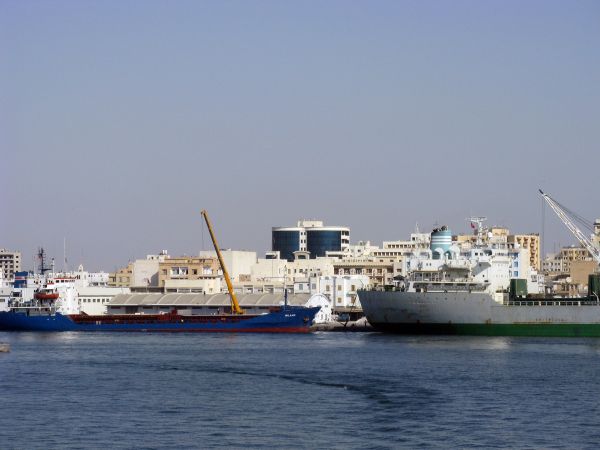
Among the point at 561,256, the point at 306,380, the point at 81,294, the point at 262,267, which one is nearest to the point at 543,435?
the point at 306,380

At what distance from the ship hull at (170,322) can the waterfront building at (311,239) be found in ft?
280

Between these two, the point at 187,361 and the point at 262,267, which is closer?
the point at 187,361

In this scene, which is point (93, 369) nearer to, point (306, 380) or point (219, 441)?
point (306, 380)

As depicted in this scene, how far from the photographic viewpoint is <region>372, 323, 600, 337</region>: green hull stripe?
79625 mm

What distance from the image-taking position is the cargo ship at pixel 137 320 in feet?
309

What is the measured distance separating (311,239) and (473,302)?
103215mm

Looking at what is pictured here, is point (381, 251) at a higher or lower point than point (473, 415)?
higher

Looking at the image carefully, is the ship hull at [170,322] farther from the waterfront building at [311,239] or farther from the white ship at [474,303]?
the waterfront building at [311,239]

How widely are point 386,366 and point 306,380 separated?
707 centimetres

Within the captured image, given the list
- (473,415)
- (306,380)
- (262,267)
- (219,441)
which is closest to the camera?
(219,441)

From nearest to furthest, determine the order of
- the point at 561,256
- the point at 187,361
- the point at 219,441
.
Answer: the point at 219,441, the point at 187,361, the point at 561,256

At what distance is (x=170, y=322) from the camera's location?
315 feet

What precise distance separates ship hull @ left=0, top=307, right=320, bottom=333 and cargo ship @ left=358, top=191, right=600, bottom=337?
9.41 meters

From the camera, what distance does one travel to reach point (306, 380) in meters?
51.1
